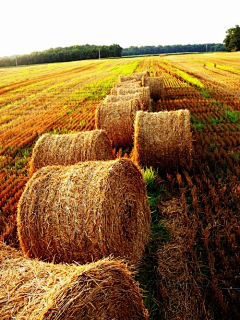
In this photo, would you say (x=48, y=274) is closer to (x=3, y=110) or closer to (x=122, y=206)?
(x=122, y=206)

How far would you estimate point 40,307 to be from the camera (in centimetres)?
235

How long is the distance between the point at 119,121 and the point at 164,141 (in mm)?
2877

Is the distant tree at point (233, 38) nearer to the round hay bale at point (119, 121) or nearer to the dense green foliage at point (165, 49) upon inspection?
the dense green foliage at point (165, 49)

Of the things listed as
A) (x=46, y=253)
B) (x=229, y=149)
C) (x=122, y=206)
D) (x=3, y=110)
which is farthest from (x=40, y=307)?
(x=3, y=110)

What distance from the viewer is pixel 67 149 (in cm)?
654

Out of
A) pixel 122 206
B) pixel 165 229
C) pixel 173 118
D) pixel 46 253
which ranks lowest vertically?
pixel 165 229

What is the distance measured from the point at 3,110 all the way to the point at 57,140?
12244 mm

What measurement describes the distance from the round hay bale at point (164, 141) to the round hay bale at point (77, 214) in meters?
2.89

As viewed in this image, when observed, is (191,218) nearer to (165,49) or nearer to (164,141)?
(164,141)

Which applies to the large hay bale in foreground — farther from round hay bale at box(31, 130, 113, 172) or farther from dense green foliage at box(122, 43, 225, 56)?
dense green foliage at box(122, 43, 225, 56)

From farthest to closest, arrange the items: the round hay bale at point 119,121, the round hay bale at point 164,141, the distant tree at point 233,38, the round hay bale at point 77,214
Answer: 1. the distant tree at point 233,38
2. the round hay bale at point 119,121
3. the round hay bale at point 164,141
4. the round hay bale at point 77,214

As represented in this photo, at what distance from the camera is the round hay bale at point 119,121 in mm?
9812

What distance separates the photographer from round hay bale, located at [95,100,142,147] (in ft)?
32.2

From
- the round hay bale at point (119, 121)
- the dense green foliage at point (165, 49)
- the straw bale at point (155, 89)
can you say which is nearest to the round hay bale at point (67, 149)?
the round hay bale at point (119, 121)
